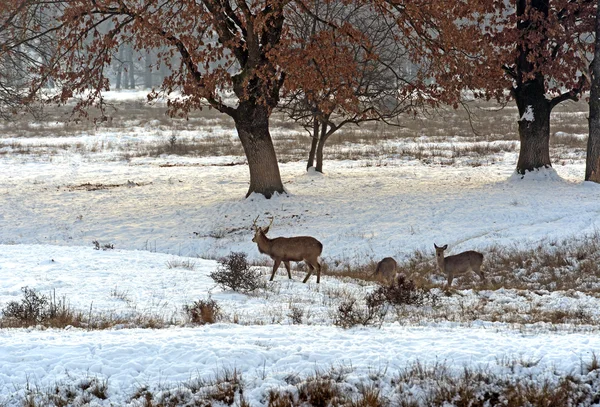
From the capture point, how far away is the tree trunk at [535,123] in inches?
855

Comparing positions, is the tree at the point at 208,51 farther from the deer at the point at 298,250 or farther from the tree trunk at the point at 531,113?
the tree trunk at the point at 531,113

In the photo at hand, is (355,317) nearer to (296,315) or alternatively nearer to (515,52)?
(296,315)

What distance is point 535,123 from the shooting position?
71.3 ft

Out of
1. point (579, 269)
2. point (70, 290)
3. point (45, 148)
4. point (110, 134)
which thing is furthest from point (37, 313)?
point (110, 134)

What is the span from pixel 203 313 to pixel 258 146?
42.4ft

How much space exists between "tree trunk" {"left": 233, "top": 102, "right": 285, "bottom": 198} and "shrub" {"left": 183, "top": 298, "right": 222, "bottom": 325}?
1189 centimetres

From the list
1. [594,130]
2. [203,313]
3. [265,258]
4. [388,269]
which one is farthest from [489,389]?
[594,130]

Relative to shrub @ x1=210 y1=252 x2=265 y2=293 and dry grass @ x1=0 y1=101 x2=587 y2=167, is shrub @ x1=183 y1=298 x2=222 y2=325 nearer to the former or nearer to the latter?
shrub @ x1=210 y1=252 x2=265 y2=293

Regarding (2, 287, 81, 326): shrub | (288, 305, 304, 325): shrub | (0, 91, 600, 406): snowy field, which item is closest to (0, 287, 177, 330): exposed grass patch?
(2, 287, 81, 326): shrub

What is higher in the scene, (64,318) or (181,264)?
(64,318)

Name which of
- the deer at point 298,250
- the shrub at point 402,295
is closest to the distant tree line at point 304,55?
the deer at point 298,250

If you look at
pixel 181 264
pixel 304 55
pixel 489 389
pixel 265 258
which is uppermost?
pixel 304 55

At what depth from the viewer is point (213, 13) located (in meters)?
18.0

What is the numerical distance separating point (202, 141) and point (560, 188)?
26127mm
